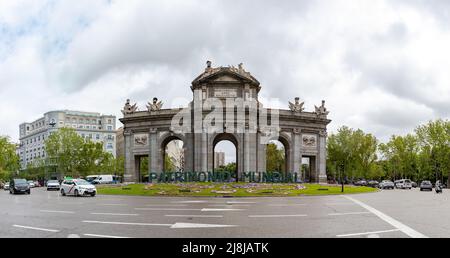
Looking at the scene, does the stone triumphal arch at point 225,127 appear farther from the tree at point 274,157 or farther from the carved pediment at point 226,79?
A: the tree at point 274,157

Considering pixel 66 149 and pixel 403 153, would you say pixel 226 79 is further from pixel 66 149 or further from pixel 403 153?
pixel 403 153

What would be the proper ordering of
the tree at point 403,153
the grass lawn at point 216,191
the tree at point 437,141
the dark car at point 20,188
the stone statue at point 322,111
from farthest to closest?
the tree at point 403,153 < the tree at point 437,141 < the stone statue at point 322,111 < the dark car at point 20,188 < the grass lawn at point 216,191

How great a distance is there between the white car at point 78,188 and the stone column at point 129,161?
23.9 metres

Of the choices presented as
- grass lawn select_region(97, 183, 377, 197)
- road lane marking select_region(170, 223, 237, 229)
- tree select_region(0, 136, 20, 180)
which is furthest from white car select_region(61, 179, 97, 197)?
tree select_region(0, 136, 20, 180)

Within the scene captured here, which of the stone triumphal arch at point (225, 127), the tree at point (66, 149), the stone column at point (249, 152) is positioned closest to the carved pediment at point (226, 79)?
the stone triumphal arch at point (225, 127)

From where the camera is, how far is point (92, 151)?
92188mm

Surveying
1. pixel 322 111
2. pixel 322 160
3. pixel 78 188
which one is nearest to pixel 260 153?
pixel 322 160

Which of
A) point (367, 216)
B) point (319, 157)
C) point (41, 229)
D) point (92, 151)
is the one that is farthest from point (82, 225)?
point (92, 151)

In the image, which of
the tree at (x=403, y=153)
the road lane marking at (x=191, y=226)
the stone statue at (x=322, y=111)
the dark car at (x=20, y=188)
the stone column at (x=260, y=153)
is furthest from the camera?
the tree at (x=403, y=153)

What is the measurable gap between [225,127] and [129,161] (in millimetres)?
17735

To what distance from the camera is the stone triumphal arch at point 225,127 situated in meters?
60.6

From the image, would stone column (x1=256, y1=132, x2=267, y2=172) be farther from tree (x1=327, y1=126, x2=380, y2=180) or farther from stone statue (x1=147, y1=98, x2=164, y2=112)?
tree (x1=327, y1=126, x2=380, y2=180)

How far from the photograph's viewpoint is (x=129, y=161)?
223 feet
